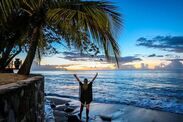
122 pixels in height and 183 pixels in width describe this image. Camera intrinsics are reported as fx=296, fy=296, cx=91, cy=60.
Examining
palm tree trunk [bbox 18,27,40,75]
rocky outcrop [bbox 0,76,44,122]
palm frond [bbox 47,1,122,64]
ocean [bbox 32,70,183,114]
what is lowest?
ocean [bbox 32,70,183,114]

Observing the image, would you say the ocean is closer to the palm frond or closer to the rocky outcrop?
the palm frond

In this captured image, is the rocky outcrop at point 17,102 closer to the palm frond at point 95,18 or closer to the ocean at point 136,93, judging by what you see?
the palm frond at point 95,18

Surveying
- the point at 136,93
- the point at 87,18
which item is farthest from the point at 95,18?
the point at 136,93

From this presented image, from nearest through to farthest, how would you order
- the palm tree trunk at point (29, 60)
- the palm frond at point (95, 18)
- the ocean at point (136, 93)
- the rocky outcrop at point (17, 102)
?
the rocky outcrop at point (17, 102) < the palm frond at point (95, 18) < the palm tree trunk at point (29, 60) < the ocean at point (136, 93)

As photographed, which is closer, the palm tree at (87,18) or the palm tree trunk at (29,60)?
the palm tree at (87,18)

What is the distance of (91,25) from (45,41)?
162 inches

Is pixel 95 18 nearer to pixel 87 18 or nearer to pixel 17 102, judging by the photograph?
pixel 87 18

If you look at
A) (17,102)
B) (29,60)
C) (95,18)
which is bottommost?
(17,102)

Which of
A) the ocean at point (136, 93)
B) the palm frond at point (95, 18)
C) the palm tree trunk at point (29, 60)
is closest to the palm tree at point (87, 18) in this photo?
the palm frond at point (95, 18)

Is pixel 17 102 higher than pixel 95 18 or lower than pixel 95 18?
lower

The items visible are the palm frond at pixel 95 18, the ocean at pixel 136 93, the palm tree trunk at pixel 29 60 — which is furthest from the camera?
the ocean at pixel 136 93

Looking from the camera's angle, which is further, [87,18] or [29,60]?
[29,60]

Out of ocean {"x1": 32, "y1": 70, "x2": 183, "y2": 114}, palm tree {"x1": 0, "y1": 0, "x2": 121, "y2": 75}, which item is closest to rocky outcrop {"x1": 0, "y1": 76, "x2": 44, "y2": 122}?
palm tree {"x1": 0, "y1": 0, "x2": 121, "y2": 75}

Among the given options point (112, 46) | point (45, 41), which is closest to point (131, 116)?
point (45, 41)
